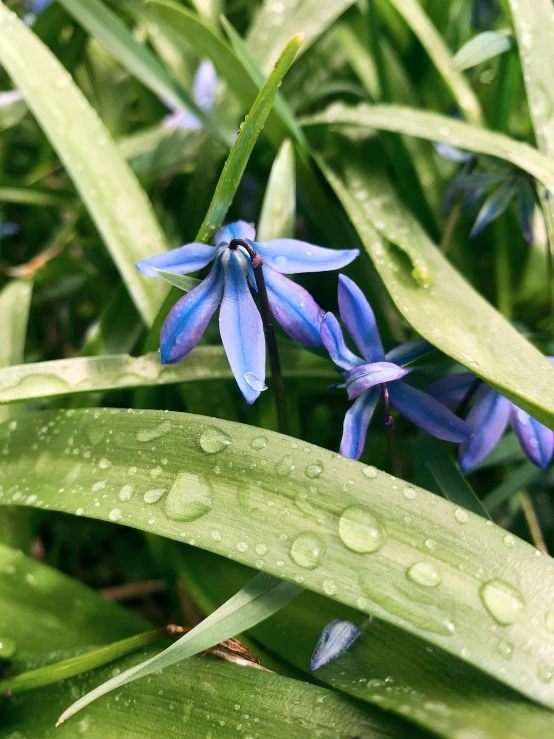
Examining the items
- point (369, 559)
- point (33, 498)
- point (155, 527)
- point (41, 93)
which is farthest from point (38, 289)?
point (369, 559)

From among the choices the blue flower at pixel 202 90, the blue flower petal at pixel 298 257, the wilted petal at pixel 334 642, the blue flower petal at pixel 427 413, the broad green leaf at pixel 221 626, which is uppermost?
the blue flower at pixel 202 90

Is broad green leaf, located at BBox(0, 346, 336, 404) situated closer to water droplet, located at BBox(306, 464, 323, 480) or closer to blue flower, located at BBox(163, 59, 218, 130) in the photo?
water droplet, located at BBox(306, 464, 323, 480)

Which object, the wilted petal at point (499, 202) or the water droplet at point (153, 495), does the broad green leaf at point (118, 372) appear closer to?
the water droplet at point (153, 495)

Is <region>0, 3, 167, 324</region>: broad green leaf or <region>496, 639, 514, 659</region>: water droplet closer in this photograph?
<region>496, 639, 514, 659</region>: water droplet

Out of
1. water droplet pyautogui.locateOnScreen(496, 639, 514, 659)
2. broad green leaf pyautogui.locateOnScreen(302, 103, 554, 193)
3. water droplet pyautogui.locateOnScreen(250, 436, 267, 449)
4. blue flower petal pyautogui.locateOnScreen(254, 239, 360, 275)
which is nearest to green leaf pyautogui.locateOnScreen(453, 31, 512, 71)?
broad green leaf pyautogui.locateOnScreen(302, 103, 554, 193)

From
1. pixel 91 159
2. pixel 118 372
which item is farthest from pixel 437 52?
pixel 118 372

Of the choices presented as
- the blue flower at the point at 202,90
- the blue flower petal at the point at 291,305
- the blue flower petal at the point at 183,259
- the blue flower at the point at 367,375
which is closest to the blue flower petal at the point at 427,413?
the blue flower at the point at 367,375
